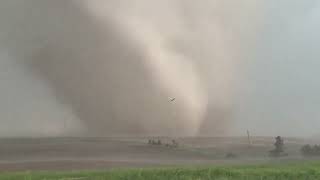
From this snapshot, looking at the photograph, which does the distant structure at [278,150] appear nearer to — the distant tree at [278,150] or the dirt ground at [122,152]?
the distant tree at [278,150]

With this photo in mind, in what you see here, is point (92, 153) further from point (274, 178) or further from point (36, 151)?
point (274, 178)

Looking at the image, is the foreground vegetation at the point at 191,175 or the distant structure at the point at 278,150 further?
the distant structure at the point at 278,150

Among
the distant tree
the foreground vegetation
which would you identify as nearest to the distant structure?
the distant tree

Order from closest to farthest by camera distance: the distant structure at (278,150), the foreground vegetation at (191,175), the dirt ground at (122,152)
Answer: the foreground vegetation at (191,175), the dirt ground at (122,152), the distant structure at (278,150)

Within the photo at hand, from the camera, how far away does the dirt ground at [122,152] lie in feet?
73.2

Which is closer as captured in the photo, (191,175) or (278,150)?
(191,175)

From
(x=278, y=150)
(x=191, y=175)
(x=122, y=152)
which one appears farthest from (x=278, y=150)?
(x=191, y=175)

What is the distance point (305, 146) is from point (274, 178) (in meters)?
10.4

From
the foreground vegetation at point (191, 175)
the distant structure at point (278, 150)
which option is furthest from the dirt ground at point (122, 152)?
the foreground vegetation at point (191, 175)

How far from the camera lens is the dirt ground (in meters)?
22.3

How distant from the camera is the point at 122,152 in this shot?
24969mm

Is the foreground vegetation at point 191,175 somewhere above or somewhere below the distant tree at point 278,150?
below

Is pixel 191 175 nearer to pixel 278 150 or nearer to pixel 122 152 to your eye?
pixel 122 152

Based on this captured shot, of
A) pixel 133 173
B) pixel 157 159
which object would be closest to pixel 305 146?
pixel 157 159
